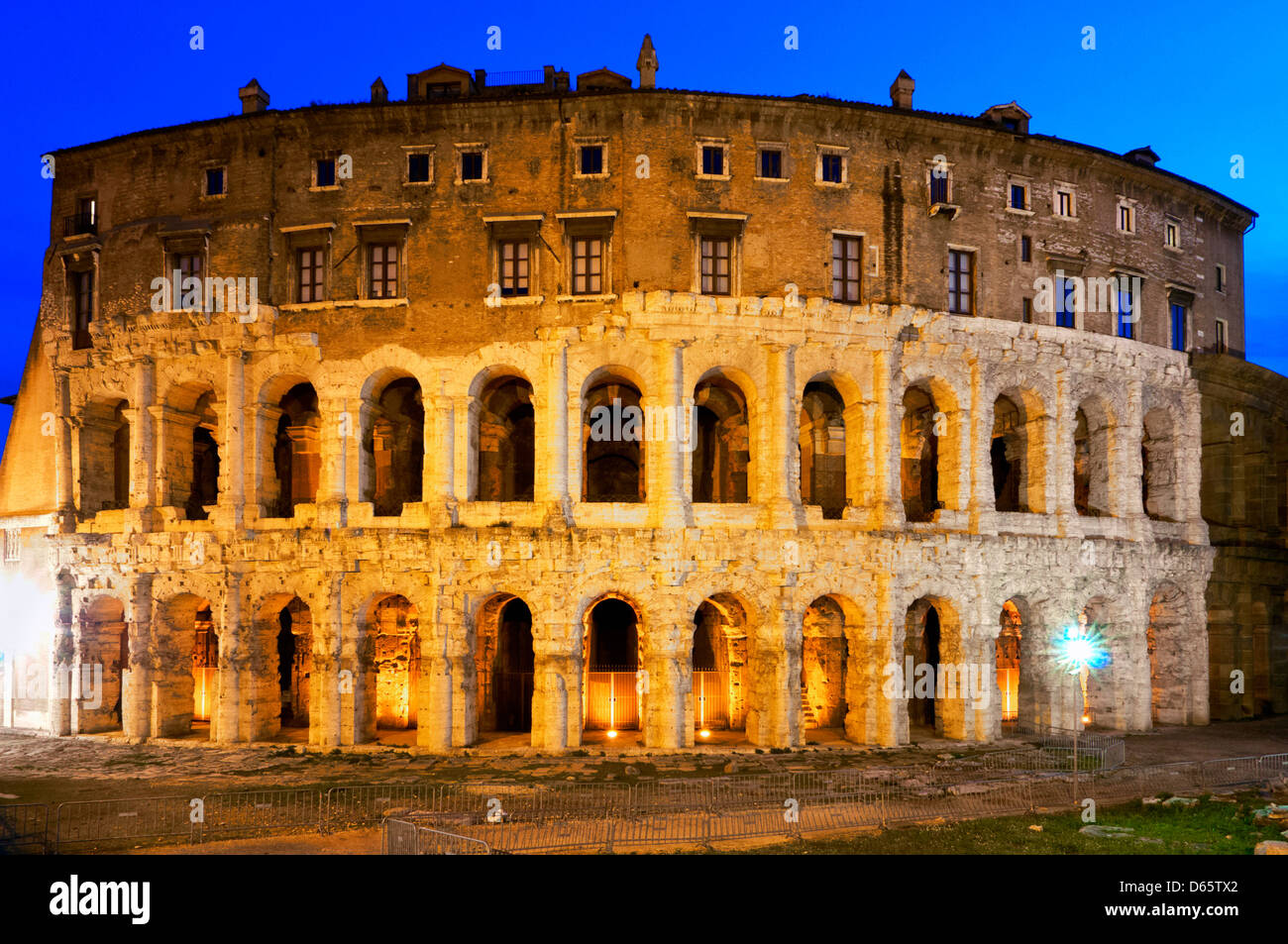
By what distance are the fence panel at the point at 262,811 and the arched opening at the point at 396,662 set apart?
7.77 m

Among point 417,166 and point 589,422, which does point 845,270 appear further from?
point 417,166

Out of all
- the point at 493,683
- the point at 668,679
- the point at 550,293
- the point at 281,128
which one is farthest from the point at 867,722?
the point at 281,128

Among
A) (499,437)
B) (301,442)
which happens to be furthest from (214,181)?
(499,437)

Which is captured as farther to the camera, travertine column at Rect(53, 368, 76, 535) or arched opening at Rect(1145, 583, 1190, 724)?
arched opening at Rect(1145, 583, 1190, 724)

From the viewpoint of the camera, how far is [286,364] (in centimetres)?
2525

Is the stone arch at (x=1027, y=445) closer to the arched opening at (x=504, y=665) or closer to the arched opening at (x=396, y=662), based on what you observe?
the arched opening at (x=504, y=665)

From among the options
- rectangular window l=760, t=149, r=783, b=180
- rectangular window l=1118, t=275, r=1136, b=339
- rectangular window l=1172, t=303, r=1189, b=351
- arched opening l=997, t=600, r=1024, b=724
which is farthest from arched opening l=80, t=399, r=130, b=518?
rectangular window l=1172, t=303, r=1189, b=351

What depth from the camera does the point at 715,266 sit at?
2442cm

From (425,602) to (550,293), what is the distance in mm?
8788

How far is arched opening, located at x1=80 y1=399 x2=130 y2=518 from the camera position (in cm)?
2737

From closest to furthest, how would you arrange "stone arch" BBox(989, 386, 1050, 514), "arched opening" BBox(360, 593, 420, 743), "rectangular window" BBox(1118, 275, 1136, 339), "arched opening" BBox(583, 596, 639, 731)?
"arched opening" BBox(583, 596, 639, 731) < "arched opening" BBox(360, 593, 420, 743) < "stone arch" BBox(989, 386, 1050, 514) < "rectangular window" BBox(1118, 275, 1136, 339)

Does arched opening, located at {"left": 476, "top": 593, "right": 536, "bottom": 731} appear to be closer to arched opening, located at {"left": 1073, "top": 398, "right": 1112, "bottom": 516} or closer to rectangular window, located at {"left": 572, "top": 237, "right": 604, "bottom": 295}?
rectangular window, located at {"left": 572, "top": 237, "right": 604, "bottom": 295}

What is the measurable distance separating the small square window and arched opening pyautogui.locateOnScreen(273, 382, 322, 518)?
5.87 metres

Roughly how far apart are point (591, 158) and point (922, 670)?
17.1 m
